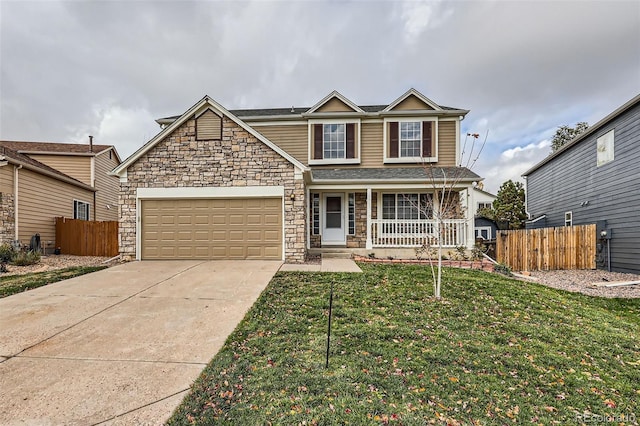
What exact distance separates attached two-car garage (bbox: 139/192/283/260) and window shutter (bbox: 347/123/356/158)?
15.4ft

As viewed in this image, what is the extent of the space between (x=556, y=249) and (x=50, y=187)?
21.7 metres

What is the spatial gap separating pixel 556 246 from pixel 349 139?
29.6 ft

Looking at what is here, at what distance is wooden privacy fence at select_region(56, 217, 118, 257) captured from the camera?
1280cm

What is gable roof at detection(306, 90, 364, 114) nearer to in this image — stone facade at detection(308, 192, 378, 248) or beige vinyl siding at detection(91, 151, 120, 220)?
stone facade at detection(308, 192, 378, 248)

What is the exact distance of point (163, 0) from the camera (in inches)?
423

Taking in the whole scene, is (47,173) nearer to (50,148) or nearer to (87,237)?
(87,237)

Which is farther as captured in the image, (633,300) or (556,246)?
(556,246)

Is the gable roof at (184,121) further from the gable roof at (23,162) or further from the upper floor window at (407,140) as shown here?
the gable roof at (23,162)

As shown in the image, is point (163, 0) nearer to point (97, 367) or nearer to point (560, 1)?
point (97, 367)

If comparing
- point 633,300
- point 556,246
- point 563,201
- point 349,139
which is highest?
point 349,139

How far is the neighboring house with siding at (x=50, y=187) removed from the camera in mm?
11375

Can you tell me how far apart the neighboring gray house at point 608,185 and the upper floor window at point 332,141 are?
30.8ft

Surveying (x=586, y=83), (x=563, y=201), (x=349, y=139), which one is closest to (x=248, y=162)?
(x=349, y=139)

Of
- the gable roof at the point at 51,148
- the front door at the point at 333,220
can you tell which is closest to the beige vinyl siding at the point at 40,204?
the gable roof at the point at 51,148
